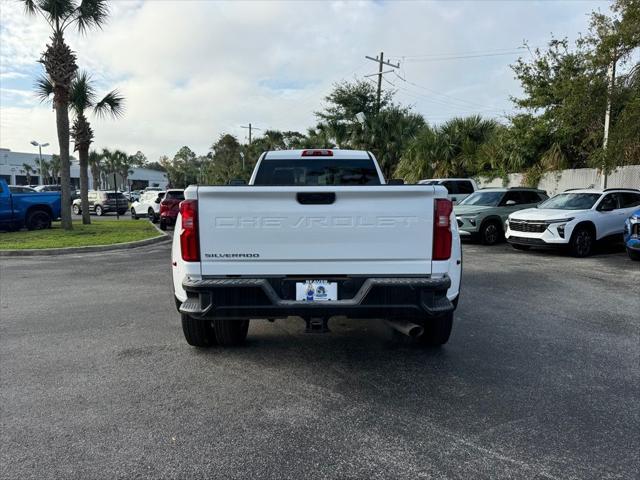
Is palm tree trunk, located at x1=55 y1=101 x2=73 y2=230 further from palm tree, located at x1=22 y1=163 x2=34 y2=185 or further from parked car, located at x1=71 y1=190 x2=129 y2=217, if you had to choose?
palm tree, located at x1=22 y1=163 x2=34 y2=185

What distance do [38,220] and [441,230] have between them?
17.7m

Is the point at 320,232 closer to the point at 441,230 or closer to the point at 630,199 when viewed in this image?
the point at 441,230

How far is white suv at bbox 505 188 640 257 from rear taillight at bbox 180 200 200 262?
10504 mm

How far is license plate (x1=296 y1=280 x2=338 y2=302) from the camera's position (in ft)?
12.1

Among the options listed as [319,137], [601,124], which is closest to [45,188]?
[319,137]

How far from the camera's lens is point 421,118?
1118 inches

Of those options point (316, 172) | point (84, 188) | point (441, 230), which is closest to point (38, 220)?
point (84, 188)

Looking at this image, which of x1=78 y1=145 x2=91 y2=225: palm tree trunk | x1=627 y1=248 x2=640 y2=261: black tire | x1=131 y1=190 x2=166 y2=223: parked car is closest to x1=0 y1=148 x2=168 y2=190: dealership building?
x1=131 y1=190 x2=166 y2=223: parked car

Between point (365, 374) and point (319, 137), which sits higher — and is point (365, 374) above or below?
below

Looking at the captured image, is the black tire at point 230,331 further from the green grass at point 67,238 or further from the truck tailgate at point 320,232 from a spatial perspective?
the green grass at point 67,238

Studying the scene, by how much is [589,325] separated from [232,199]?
4730 millimetres

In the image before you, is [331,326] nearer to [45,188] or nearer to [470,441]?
[470,441]

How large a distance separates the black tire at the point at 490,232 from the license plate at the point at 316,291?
457 inches

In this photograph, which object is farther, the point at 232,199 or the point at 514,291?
the point at 514,291
